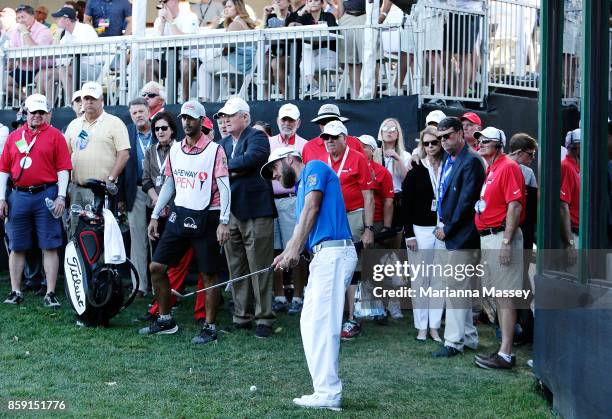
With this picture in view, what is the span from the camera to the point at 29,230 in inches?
421

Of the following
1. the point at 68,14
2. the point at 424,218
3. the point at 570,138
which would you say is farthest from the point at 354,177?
the point at 68,14

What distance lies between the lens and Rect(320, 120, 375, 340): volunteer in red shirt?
966 cm

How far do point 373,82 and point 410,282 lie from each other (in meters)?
2.81

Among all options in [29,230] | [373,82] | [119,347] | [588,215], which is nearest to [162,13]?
[373,82]

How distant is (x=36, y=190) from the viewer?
34.9ft

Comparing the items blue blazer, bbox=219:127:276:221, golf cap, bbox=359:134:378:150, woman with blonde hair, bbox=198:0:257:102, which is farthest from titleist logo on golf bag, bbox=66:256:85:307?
woman with blonde hair, bbox=198:0:257:102

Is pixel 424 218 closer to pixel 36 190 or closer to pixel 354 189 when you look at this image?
pixel 354 189

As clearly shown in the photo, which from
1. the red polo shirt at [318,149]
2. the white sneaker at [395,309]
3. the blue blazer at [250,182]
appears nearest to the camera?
the blue blazer at [250,182]

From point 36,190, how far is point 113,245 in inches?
59.1

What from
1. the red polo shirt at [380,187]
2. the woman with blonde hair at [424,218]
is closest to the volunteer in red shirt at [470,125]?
the woman with blonde hair at [424,218]

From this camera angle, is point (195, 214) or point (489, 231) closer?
point (489, 231)

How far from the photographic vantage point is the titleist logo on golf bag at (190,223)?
9.34 m

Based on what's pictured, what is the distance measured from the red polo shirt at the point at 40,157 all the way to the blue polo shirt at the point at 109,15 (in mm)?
4811

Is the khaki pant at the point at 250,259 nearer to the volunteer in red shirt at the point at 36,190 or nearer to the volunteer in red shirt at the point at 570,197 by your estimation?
the volunteer in red shirt at the point at 36,190
